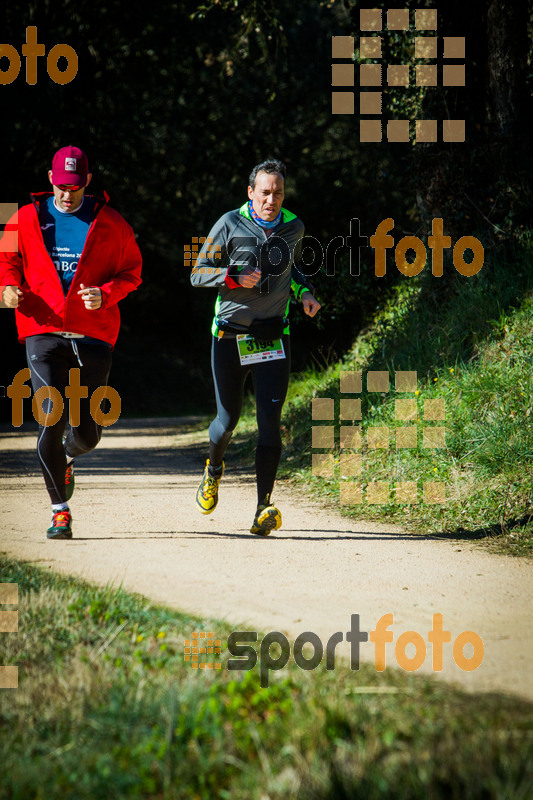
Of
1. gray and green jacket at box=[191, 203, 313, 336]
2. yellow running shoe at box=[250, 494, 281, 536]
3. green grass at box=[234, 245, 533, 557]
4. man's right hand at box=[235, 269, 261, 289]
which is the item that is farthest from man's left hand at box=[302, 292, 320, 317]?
green grass at box=[234, 245, 533, 557]

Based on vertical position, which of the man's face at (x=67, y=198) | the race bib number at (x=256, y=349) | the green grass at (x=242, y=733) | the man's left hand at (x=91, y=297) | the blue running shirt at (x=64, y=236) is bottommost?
the green grass at (x=242, y=733)

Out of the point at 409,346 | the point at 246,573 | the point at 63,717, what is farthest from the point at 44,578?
the point at 409,346

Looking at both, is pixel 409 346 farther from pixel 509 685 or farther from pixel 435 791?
pixel 435 791

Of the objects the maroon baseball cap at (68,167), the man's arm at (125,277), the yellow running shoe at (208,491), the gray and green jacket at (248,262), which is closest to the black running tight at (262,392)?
the gray and green jacket at (248,262)

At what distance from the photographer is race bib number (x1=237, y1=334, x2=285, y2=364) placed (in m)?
5.67

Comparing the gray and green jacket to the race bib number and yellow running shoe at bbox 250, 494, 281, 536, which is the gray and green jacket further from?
yellow running shoe at bbox 250, 494, 281, 536

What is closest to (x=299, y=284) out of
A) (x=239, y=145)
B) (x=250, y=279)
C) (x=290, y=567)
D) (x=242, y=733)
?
(x=250, y=279)

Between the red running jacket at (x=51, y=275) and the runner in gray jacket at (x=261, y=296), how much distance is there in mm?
A: 585

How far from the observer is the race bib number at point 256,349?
5672mm

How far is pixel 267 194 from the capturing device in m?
5.57

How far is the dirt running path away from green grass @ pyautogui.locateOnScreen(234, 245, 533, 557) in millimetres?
427

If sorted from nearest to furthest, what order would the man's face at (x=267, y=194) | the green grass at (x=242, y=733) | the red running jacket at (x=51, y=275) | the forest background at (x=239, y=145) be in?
the green grass at (x=242, y=733) < the red running jacket at (x=51, y=275) < the man's face at (x=267, y=194) < the forest background at (x=239, y=145)

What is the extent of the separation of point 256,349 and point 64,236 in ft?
4.60

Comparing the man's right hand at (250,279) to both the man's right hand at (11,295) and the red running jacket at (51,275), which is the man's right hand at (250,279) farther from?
the man's right hand at (11,295)
